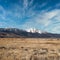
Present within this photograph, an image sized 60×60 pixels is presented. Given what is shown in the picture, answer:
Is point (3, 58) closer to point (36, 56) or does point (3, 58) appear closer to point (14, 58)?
point (14, 58)

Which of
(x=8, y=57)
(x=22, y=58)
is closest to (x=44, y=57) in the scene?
(x=22, y=58)

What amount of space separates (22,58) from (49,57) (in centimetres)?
367

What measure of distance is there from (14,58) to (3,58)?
59.0 inches

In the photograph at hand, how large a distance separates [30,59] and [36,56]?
2.97 ft

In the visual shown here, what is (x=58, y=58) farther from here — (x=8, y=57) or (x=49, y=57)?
(x=8, y=57)

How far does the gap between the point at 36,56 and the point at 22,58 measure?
6.37 feet

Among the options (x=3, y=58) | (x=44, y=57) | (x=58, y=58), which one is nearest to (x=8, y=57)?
(x=3, y=58)

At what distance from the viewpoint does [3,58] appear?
73.8ft

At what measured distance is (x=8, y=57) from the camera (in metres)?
23.0

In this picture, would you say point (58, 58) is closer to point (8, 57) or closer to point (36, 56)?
point (36, 56)

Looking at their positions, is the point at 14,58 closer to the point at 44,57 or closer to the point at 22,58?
the point at 22,58

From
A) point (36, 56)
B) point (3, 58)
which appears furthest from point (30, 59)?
point (3, 58)

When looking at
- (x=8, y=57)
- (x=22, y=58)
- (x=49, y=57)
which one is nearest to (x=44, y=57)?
(x=49, y=57)

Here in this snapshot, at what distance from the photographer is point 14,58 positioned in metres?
22.7
